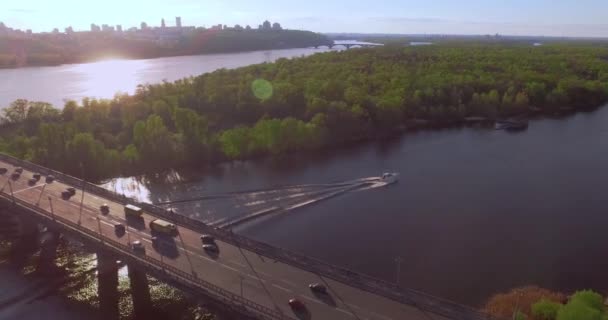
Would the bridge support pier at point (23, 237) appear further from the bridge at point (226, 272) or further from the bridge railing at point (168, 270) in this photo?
the bridge railing at point (168, 270)

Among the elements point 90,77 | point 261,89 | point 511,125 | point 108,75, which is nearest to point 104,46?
point 108,75

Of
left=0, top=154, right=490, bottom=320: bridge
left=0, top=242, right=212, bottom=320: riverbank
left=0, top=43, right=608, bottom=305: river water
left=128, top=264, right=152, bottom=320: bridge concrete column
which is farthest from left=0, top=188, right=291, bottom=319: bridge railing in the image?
left=0, top=43, right=608, bottom=305: river water

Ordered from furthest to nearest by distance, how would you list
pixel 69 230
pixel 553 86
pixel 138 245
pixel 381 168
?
pixel 553 86
pixel 381 168
pixel 69 230
pixel 138 245

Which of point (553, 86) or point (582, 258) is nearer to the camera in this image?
point (582, 258)

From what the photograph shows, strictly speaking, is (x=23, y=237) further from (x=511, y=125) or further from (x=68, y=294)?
(x=511, y=125)

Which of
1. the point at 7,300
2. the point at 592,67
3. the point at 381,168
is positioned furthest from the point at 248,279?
the point at 592,67

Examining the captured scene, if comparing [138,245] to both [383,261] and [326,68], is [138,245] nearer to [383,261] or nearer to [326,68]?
[383,261]
